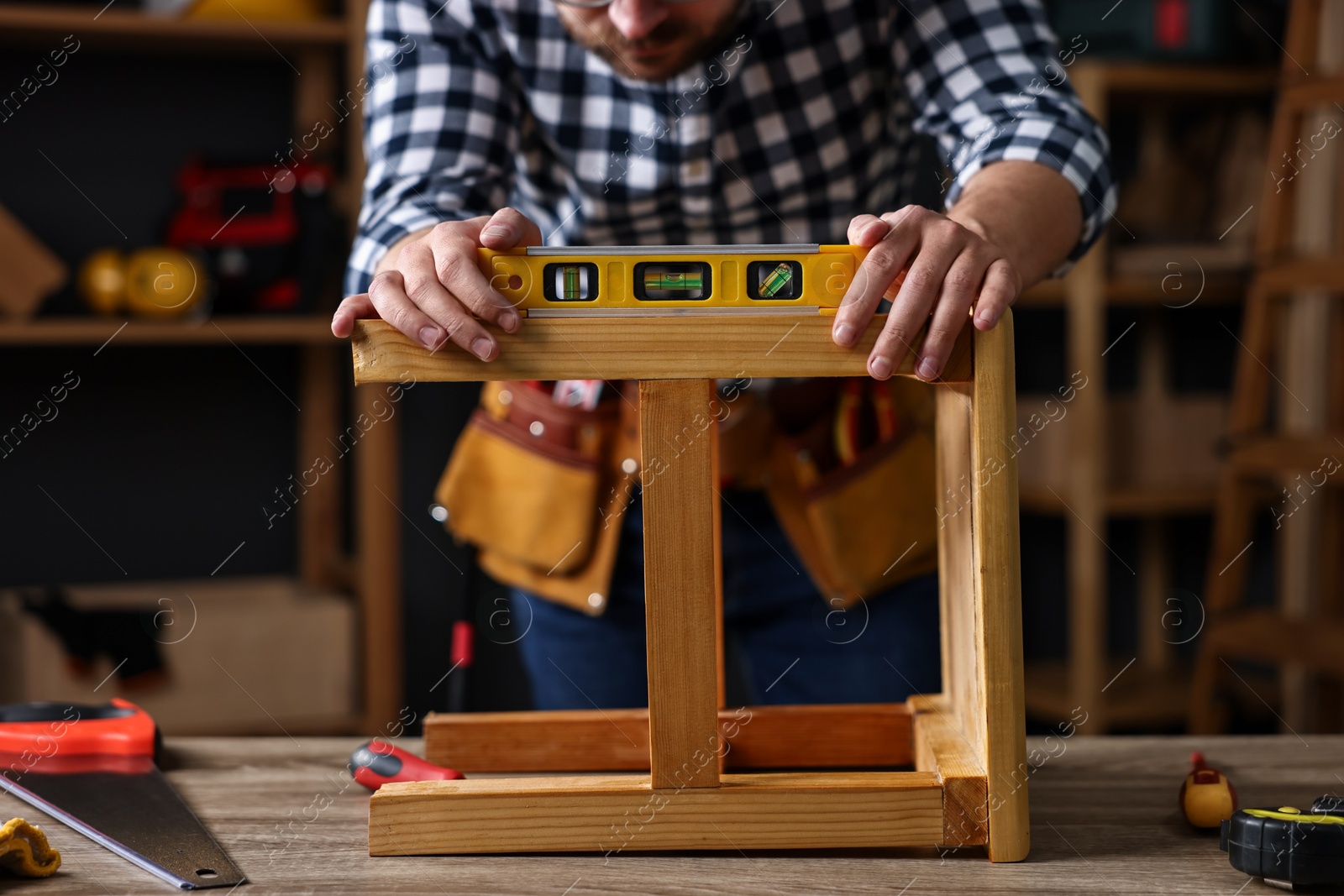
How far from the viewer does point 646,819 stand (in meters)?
0.68

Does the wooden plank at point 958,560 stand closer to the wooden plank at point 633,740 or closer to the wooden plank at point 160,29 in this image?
the wooden plank at point 633,740

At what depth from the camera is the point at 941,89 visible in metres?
1.06

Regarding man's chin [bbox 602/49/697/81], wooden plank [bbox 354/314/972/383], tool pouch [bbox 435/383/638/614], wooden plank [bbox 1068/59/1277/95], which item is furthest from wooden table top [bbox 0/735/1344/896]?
wooden plank [bbox 1068/59/1277/95]

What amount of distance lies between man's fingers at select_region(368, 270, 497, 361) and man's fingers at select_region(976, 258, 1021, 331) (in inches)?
10.6

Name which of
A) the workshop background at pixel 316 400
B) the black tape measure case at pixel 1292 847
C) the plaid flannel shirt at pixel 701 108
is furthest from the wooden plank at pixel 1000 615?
the workshop background at pixel 316 400

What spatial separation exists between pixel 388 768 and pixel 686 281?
0.37 metres

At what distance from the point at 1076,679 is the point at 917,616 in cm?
137

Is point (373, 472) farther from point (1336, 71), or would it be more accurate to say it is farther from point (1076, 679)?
point (1336, 71)

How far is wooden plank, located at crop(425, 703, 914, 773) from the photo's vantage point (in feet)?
2.80

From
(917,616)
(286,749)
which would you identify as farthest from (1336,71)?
(286,749)

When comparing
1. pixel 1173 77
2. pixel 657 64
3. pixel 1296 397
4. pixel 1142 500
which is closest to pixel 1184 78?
pixel 1173 77

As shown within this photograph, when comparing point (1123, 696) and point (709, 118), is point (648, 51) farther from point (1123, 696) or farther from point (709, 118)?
point (1123, 696)

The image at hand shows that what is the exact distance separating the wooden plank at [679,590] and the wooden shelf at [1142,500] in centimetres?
185

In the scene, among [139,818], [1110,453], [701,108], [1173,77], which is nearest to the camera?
[139,818]
